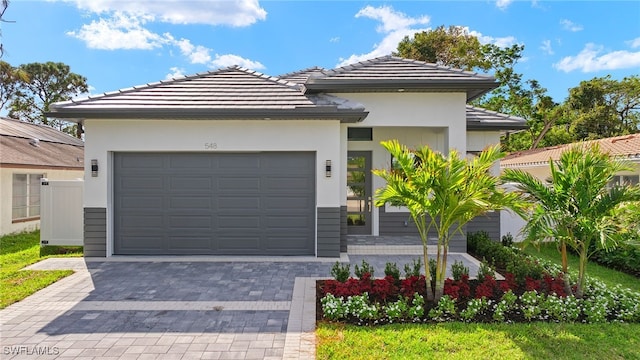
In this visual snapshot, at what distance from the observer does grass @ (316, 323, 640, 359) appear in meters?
3.93

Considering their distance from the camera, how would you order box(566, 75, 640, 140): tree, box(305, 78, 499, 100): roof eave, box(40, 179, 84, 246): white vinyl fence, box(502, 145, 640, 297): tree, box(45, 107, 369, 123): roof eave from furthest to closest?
box(566, 75, 640, 140): tree, box(40, 179, 84, 246): white vinyl fence, box(305, 78, 499, 100): roof eave, box(45, 107, 369, 123): roof eave, box(502, 145, 640, 297): tree

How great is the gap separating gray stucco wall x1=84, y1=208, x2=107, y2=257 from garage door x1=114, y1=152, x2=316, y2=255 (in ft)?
0.97

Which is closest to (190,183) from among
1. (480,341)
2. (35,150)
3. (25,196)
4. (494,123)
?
(480,341)

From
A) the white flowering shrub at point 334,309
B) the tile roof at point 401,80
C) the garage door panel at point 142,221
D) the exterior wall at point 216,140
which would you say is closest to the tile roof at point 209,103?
the exterior wall at point 216,140

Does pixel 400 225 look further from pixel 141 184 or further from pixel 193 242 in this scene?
pixel 141 184

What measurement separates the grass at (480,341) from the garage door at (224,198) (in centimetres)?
411

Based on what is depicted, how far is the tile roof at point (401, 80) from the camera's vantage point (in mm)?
8617

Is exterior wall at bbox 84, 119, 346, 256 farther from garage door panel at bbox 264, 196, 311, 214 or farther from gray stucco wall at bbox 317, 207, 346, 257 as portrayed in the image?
garage door panel at bbox 264, 196, 311, 214

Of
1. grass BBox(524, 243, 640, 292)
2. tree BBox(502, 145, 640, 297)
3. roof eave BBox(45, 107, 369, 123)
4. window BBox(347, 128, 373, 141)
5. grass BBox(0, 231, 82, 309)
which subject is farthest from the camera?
window BBox(347, 128, 373, 141)

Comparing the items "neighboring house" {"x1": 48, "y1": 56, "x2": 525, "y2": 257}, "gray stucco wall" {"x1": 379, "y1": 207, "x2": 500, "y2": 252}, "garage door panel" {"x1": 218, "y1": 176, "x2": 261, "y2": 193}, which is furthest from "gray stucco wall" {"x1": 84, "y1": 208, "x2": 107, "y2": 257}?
"gray stucco wall" {"x1": 379, "y1": 207, "x2": 500, "y2": 252}

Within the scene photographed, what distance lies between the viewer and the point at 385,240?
32.2ft

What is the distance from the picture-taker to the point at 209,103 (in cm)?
820

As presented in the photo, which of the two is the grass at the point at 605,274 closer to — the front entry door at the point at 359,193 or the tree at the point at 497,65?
the front entry door at the point at 359,193

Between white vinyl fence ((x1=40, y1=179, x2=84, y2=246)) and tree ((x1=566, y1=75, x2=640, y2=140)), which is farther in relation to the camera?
tree ((x1=566, y1=75, x2=640, y2=140))
